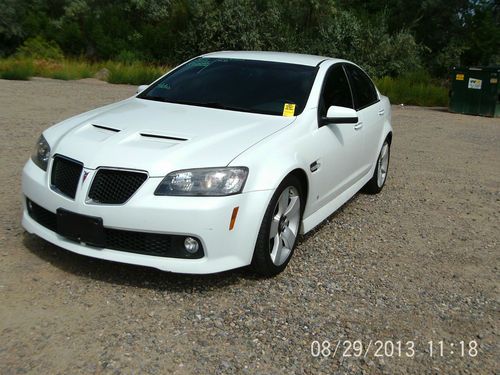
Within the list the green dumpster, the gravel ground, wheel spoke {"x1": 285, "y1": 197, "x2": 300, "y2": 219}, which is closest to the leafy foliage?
the green dumpster

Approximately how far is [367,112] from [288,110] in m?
1.63

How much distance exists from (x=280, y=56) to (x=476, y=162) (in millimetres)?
5180

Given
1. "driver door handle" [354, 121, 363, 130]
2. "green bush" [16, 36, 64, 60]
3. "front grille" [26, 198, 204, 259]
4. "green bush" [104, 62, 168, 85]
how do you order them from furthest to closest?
1. "green bush" [16, 36, 64, 60]
2. "green bush" [104, 62, 168, 85]
3. "driver door handle" [354, 121, 363, 130]
4. "front grille" [26, 198, 204, 259]

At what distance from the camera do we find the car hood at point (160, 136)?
3.71 m

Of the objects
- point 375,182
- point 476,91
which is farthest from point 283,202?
point 476,91

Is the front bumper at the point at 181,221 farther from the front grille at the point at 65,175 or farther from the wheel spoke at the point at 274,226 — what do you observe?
the wheel spoke at the point at 274,226

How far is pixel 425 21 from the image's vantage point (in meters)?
36.0

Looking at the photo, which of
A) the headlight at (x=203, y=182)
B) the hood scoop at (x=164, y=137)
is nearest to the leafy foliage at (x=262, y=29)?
the hood scoop at (x=164, y=137)

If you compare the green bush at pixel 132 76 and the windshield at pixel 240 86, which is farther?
the green bush at pixel 132 76

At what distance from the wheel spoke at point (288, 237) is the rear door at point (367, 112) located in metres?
1.73

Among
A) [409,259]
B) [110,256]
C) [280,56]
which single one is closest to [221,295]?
[110,256]

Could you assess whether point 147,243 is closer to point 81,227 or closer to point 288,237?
point 81,227

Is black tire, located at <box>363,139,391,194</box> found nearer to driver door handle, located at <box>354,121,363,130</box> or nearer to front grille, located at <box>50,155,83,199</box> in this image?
driver door handle, located at <box>354,121,363,130</box>

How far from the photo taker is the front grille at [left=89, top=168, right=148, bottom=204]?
3.63 meters
